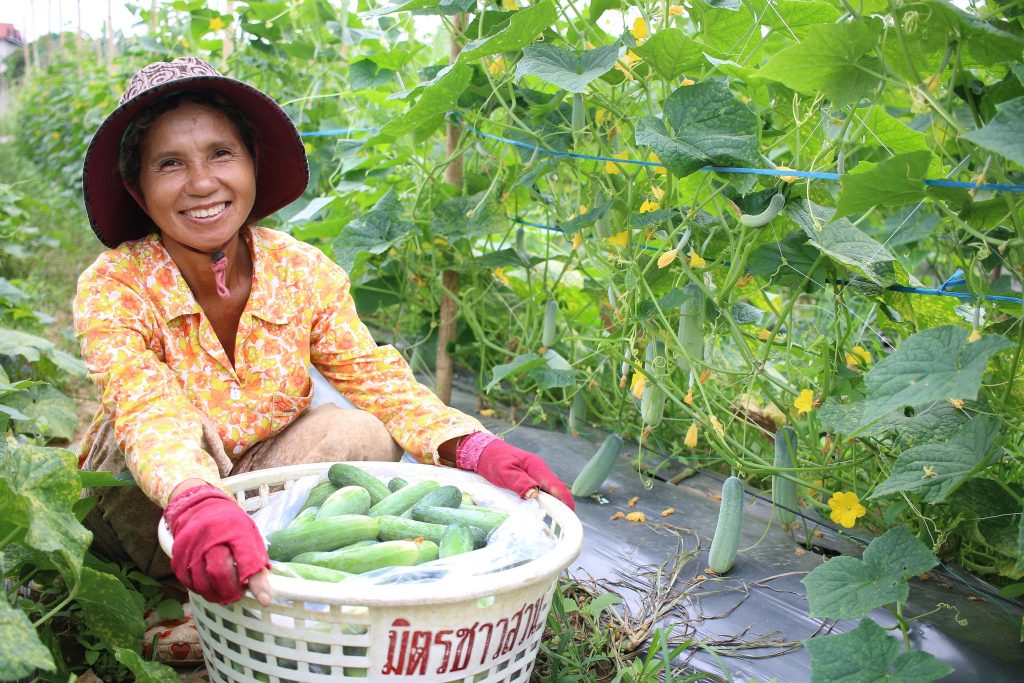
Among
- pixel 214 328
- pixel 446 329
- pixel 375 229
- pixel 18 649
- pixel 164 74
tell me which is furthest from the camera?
pixel 446 329

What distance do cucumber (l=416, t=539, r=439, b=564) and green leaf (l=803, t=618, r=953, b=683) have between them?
1.90ft

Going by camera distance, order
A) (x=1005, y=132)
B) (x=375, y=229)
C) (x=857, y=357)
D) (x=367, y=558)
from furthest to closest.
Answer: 1. (x=375, y=229)
2. (x=857, y=357)
3. (x=367, y=558)
4. (x=1005, y=132)

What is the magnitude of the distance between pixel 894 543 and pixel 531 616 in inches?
24.2

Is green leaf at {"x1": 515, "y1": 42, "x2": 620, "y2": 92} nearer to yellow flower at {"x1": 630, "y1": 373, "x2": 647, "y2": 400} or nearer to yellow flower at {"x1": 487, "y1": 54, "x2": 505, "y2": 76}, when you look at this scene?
yellow flower at {"x1": 487, "y1": 54, "x2": 505, "y2": 76}

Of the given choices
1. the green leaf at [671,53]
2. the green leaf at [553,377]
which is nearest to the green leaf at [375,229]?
the green leaf at [553,377]

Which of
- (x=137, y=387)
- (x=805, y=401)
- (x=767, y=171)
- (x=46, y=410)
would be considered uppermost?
(x=767, y=171)

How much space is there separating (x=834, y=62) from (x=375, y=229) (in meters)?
1.50

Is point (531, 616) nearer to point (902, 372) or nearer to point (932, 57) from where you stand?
point (902, 372)

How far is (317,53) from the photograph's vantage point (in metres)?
3.55

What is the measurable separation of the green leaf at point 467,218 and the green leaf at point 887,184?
129 centimetres

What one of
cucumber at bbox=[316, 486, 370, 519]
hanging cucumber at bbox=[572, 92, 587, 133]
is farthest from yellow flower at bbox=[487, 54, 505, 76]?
cucumber at bbox=[316, 486, 370, 519]

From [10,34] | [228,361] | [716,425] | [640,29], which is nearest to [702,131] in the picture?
[640,29]

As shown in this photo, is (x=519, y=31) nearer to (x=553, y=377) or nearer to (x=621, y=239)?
(x=621, y=239)

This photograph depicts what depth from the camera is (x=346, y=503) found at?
1.57 metres
